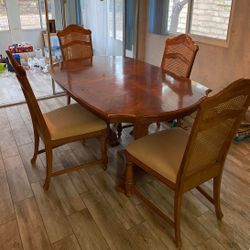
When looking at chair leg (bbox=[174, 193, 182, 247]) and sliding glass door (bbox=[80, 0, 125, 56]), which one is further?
sliding glass door (bbox=[80, 0, 125, 56])

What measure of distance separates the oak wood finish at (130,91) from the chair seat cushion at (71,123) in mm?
226

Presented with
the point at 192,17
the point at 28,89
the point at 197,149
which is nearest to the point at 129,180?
the point at 197,149

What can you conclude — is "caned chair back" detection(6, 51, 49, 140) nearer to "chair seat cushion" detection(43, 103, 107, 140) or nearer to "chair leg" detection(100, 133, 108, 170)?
"chair seat cushion" detection(43, 103, 107, 140)

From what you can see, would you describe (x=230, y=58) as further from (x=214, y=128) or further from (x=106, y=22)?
(x=106, y=22)

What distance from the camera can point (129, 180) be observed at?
1887mm

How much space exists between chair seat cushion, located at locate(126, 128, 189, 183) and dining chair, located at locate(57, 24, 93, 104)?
53.9 inches

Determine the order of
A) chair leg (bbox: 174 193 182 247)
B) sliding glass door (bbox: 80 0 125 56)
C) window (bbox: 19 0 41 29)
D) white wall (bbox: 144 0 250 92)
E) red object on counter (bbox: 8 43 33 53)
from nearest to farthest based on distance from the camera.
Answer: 1. chair leg (bbox: 174 193 182 247)
2. white wall (bbox: 144 0 250 92)
3. sliding glass door (bbox: 80 0 125 56)
4. red object on counter (bbox: 8 43 33 53)
5. window (bbox: 19 0 41 29)

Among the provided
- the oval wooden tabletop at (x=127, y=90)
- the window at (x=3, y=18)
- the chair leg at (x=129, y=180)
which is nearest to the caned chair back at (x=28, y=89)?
the oval wooden tabletop at (x=127, y=90)

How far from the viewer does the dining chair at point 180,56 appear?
2.33m

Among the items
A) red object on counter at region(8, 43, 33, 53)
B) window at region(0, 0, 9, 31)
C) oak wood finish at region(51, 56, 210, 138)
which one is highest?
window at region(0, 0, 9, 31)

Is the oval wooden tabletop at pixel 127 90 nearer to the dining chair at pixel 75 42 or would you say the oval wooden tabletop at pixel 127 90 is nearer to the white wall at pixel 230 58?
the dining chair at pixel 75 42

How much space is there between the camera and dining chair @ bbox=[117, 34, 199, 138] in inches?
91.7

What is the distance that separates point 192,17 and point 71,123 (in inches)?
89.4

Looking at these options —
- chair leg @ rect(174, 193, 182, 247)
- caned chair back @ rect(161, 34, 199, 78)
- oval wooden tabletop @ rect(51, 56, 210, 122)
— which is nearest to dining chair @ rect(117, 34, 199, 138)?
caned chair back @ rect(161, 34, 199, 78)
